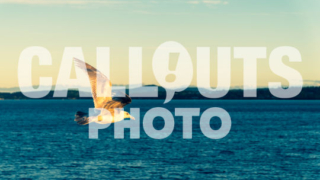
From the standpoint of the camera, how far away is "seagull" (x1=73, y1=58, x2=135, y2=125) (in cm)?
1440

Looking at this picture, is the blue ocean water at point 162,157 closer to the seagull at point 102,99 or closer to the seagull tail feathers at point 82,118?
the seagull at point 102,99

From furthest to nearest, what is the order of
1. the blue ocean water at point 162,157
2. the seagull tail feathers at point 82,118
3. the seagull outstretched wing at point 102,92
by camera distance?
the blue ocean water at point 162,157
the seagull tail feathers at point 82,118
the seagull outstretched wing at point 102,92

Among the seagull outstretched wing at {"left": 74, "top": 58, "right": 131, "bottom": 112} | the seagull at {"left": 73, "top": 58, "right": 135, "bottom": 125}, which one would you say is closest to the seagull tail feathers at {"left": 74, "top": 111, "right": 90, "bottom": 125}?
the seagull at {"left": 73, "top": 58, "right": 135, "bottom": 125}

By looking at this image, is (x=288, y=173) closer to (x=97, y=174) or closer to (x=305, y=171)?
(x=305, y=171)

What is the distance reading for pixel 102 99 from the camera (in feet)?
51.7

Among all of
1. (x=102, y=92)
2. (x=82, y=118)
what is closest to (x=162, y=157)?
(x=82, y=118)

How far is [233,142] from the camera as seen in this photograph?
7762 cm

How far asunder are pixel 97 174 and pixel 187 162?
41.6ft

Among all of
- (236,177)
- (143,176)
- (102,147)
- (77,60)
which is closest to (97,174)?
(143,176)

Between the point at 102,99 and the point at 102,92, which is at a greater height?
the point at 102,92

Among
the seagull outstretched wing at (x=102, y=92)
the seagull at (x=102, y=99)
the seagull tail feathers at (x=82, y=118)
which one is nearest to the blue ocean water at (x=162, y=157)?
the seagull at (x=102, y=99)

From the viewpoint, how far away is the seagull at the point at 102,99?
14.4 meters

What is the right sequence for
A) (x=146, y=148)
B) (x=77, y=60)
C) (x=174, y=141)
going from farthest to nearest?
(x=174, y=141) → (x=146, y=148) → (x=77, y=60)

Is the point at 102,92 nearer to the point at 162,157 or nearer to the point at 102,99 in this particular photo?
the point at 102,99
